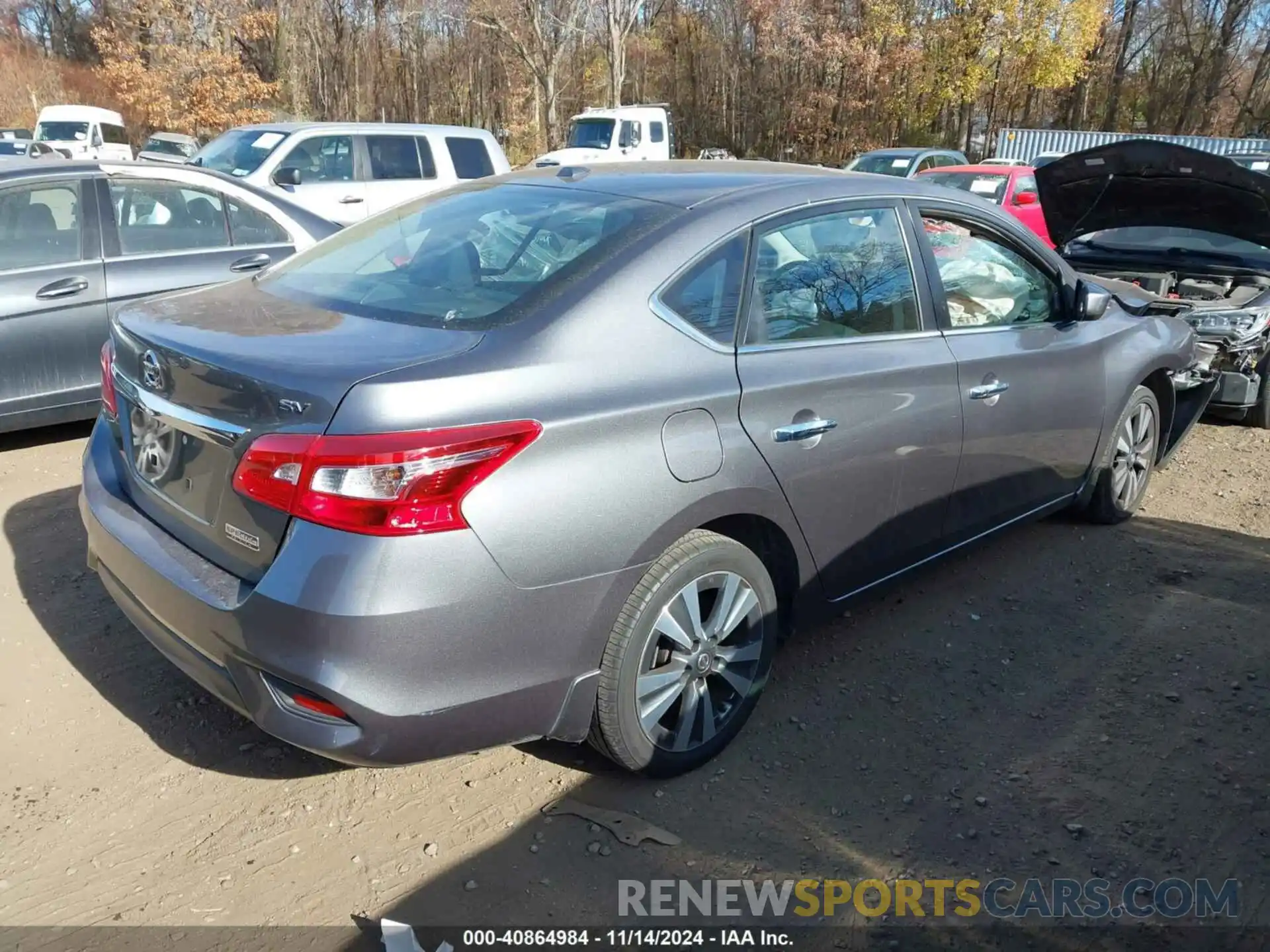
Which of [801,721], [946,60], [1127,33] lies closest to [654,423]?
[801,721]

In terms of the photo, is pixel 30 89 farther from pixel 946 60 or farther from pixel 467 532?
pixel 467 532

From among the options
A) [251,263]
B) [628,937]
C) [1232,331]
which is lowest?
[628,937]

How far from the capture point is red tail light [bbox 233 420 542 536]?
7.58 feet

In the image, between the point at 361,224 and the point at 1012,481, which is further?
the point at 1012,481

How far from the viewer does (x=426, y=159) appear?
11.4m

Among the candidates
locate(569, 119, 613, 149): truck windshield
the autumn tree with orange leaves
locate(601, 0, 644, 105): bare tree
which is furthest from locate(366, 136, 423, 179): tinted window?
locate(601, 0, 644, 105): bare tree

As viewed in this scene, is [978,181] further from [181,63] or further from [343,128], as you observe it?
[181,63]

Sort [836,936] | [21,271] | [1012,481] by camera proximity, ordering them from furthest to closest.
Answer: [21,271], [1012,481], [836,936]

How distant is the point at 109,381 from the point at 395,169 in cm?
863

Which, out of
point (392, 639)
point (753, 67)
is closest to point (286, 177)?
point (392, 639)

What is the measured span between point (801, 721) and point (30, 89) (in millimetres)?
40908

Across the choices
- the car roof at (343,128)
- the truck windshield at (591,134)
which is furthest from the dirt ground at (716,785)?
the truck windshield at (591,134)

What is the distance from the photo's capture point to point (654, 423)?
2707 millimetres

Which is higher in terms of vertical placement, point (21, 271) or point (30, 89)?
point (30, 89)
